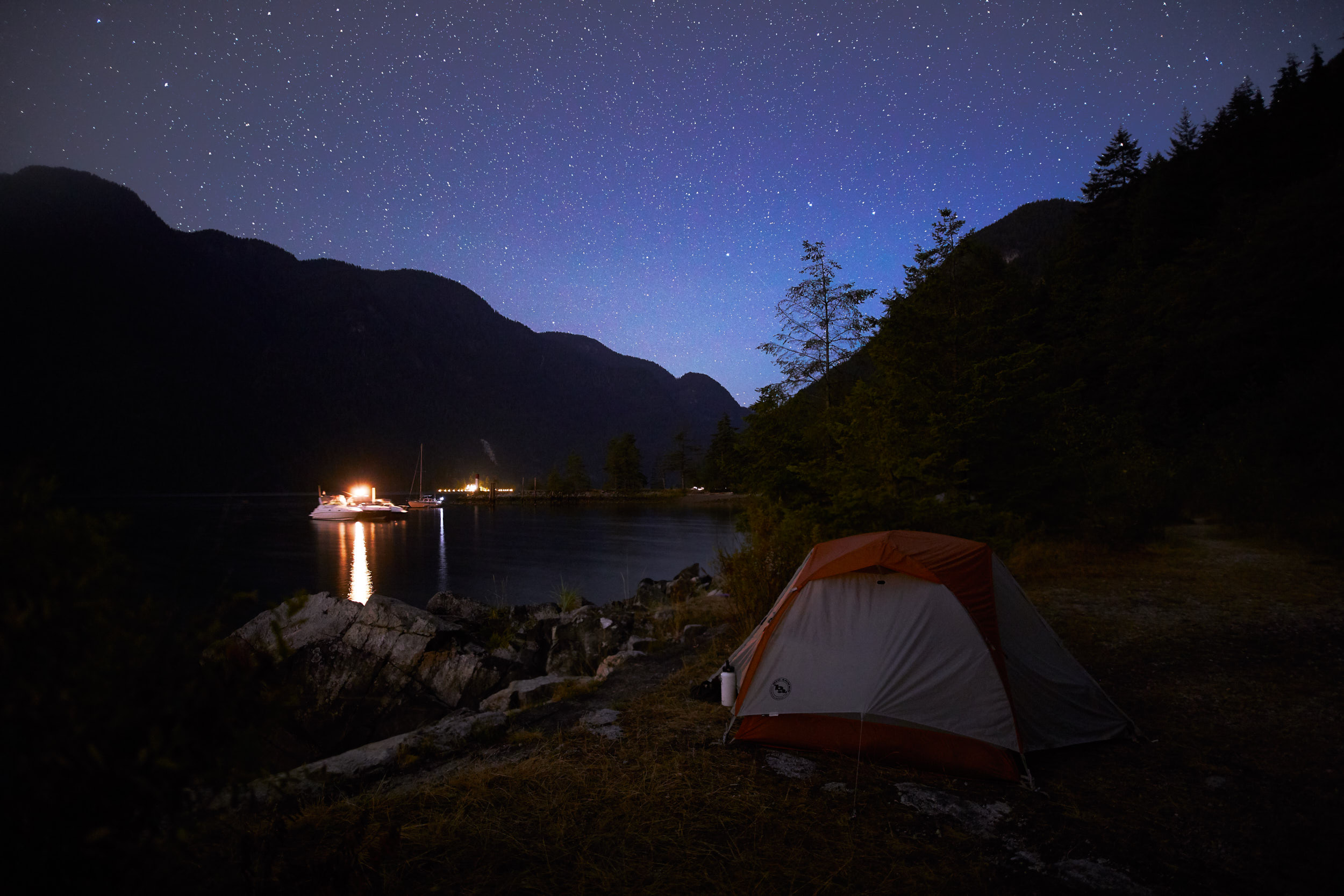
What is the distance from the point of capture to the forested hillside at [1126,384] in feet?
37.7

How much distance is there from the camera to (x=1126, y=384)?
91.9 feet

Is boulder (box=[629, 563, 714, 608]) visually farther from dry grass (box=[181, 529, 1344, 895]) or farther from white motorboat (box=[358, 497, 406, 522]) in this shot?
white motorboat (box=[358, 497, 406, 522])

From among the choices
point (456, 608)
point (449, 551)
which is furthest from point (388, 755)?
point (449, 551)

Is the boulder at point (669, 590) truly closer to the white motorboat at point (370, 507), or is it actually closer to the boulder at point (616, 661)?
the boulder at point (616, 661)

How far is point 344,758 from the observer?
4.85m

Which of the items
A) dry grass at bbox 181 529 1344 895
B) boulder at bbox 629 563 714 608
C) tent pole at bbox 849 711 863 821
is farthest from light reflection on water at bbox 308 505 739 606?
dry grass at bbox 181 529 1344 895

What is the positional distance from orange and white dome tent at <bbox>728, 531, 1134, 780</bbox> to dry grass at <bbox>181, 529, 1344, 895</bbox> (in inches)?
8.8

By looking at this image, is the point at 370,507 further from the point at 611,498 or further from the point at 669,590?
the point at 669,590

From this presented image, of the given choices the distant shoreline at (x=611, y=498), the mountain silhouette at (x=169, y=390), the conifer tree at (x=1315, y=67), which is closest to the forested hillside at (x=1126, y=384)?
the conifer tree at (x=1315, y=67)

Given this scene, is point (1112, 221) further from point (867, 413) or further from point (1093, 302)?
point (867, 413)

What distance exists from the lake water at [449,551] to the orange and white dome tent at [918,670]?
412 centimetres

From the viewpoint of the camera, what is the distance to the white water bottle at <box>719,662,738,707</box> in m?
5.71

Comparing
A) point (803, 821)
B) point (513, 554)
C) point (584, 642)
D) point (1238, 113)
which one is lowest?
point (513, 554)

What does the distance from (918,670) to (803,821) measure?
5.02 ft
